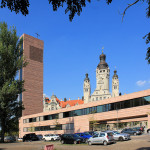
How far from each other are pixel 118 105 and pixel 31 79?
67688 millimetres

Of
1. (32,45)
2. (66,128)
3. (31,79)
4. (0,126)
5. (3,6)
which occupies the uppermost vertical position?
(32,45)

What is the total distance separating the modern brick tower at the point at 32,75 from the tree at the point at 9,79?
7683cm

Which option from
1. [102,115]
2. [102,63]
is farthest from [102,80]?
[102,115]

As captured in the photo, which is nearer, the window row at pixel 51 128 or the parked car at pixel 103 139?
the parked car at pixel 103 139

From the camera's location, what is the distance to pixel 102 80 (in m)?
144

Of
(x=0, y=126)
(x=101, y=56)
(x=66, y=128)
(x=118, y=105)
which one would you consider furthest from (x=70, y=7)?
(x=101, y=56)

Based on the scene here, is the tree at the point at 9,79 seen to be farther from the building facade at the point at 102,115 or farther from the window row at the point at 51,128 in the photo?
the window row at the point at 51,128

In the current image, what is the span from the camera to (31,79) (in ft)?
372

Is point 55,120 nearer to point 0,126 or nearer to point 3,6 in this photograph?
point 0,126

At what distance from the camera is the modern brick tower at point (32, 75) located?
111 meters

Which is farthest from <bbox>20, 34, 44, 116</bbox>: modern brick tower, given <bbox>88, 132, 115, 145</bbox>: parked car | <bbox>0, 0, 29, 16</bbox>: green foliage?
<bbox>0, 0, 29, 16</bbox>: green foliage

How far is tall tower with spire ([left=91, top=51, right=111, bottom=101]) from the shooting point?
132 meters

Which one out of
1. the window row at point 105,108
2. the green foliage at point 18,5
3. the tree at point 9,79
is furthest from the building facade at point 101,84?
the green foliage at point 18,5

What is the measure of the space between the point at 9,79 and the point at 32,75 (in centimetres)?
8321
